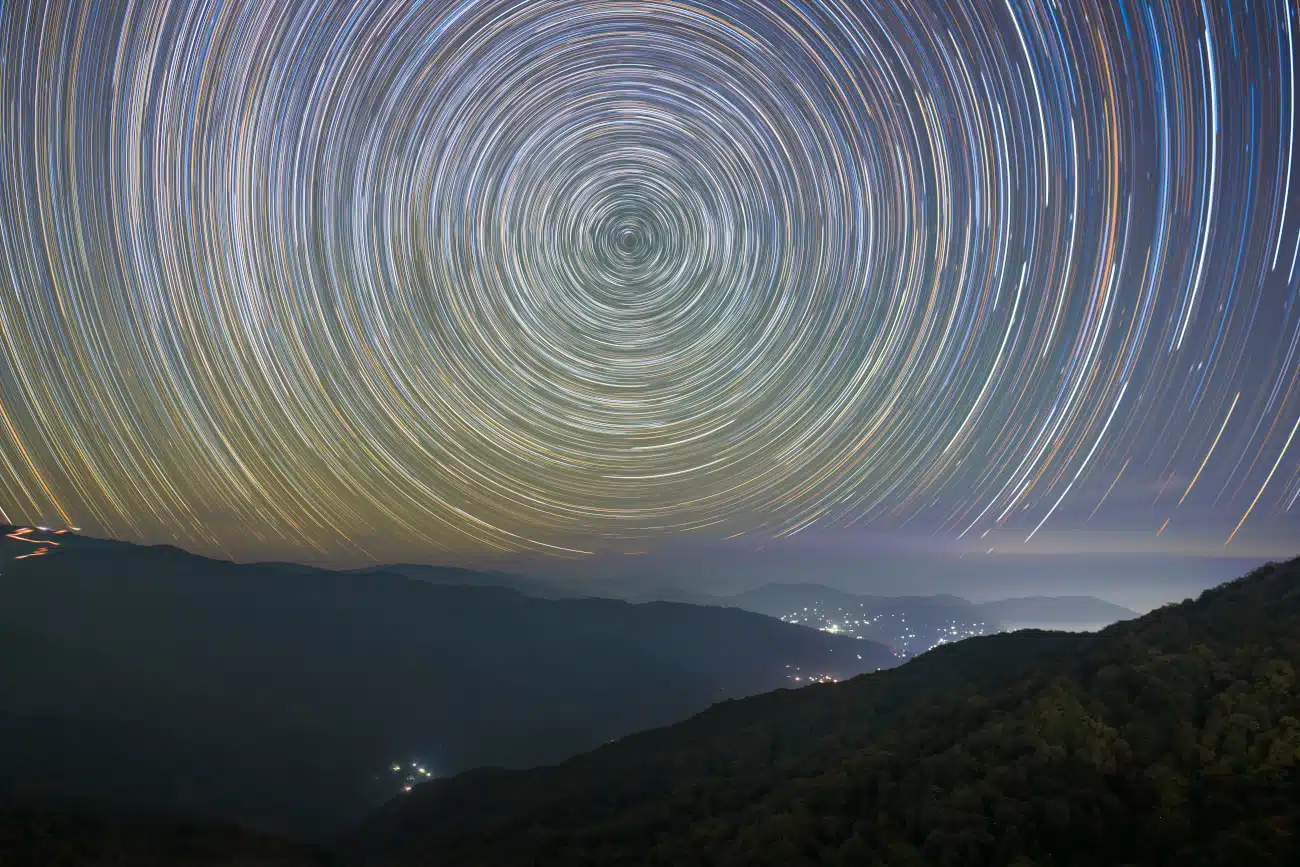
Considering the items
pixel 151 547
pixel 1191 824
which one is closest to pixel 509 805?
pixel 1191 824

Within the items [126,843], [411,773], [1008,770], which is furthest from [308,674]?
[1008,770]

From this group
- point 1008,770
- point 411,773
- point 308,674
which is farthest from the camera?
point 308,674

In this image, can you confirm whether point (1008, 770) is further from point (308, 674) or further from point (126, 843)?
point (308, 674)

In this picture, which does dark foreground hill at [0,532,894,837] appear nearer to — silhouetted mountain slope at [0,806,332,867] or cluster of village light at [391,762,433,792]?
cluster of village light at [391,762,433,792]

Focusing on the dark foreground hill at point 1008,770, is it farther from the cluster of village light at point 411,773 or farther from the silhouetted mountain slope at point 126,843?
the cluster of village light at point 411,773

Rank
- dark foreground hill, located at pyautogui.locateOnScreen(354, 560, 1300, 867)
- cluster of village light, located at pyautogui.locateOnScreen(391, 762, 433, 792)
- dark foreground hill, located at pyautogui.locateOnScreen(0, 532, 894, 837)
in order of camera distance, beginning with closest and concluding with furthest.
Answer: dark foreground hill, located at pyautogui.locateOnScreen(354, 560, 1300, 867), dark foreground hill, located at pyautogui.locateOnScreen(0, 532, 894, 837), cluster of village light, located at pyautogui.locateOnScreen(391, 762, 433, 792)

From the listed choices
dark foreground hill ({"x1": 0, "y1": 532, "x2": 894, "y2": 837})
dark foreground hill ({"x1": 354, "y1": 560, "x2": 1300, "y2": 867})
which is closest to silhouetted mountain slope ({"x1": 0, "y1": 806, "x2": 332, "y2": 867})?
dark foreground hill ({"x1": 354, "y1": 560, "x2": 1300, "y2": 867})
